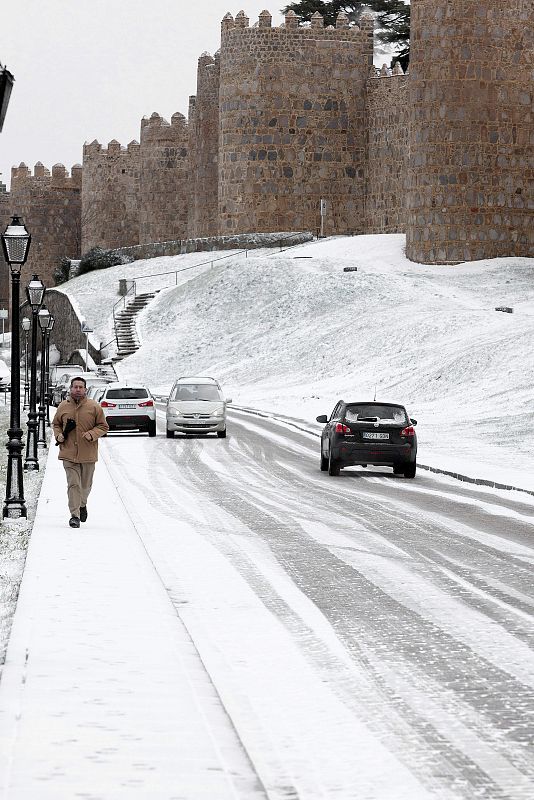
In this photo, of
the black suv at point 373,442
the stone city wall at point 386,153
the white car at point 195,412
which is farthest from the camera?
the stone city wall at point 386,153

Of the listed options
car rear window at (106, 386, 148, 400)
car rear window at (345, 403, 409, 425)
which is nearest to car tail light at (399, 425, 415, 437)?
car rear window at (345, 403, 409, 425)

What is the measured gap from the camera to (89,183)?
9200 cm

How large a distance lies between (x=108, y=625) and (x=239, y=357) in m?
51.2

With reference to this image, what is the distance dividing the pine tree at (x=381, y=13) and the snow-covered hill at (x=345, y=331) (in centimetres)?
2010

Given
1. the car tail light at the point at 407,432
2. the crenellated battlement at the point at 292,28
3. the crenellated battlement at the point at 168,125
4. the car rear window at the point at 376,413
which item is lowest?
the car tail light at the point at 407,432

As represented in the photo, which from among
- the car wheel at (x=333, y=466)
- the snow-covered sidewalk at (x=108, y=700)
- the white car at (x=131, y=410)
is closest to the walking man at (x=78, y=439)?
the snow-covered sidewalk at (x=108, y=700)

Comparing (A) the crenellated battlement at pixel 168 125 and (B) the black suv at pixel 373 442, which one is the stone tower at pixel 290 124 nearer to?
(A) the crenellated battlement at pixel 168 125

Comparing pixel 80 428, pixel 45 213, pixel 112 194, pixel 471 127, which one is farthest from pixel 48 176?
pixel 80 428

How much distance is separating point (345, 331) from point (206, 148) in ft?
86.1

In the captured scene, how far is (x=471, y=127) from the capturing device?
202 ft

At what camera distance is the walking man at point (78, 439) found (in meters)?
14.9

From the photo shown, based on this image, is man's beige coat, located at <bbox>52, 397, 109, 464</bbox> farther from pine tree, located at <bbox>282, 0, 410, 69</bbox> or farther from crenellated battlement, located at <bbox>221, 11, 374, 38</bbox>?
pine tree, located at <bbox>282, 0, 410, 69</bbox>

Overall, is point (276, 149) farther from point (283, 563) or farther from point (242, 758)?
point (242, 758)

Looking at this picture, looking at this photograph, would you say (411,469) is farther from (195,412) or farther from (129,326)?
(129,326)
